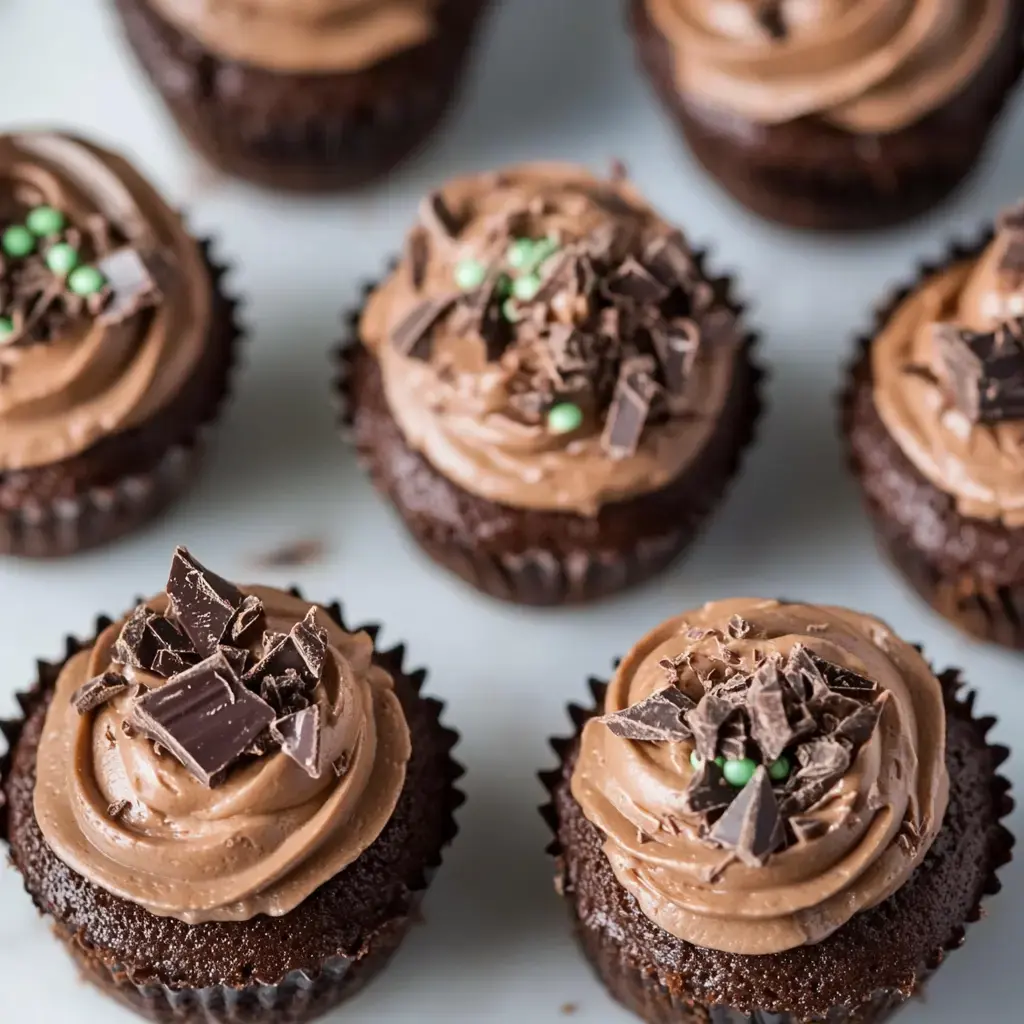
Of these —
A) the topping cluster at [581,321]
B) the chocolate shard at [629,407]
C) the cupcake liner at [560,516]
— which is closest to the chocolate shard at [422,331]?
the topping cluster at [581,321]

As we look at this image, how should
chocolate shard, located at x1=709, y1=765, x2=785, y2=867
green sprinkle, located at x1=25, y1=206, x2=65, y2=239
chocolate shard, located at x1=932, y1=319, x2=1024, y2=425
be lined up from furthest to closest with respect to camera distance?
green sprinkle, located at x1=25, y1=206, x2=65, y2=239, chocolate shard, located at x1=932, y1=319, x2=1024, y2=425, chocolate shard, located at x1=709, y1=765, x2=785, y2=867

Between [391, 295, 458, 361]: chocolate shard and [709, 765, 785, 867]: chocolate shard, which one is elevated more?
[391, 295, 458, 361]: chocolate shard

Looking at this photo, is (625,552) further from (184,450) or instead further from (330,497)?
(184,450)

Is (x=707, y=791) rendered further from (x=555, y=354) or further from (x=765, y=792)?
(x=555, y=354)

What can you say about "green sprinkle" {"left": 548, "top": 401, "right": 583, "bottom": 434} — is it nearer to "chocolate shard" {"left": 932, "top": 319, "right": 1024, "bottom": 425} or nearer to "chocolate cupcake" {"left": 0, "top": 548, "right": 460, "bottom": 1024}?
"chocolate cupcake" {"left": 0, "top": 548, "right": 460, "bottom": 1024}

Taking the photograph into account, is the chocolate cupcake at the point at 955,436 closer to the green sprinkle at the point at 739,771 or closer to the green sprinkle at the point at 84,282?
the green sprinkle at the point at 739,771

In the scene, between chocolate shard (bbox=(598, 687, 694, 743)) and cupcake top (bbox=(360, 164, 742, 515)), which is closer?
chocolate shard (bbox=(598, 687, 694, 743))

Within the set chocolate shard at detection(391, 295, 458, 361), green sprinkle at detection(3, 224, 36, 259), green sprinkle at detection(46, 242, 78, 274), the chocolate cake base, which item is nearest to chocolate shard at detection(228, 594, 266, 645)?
the chocolate cake base

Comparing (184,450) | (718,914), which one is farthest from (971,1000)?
(184,450)
